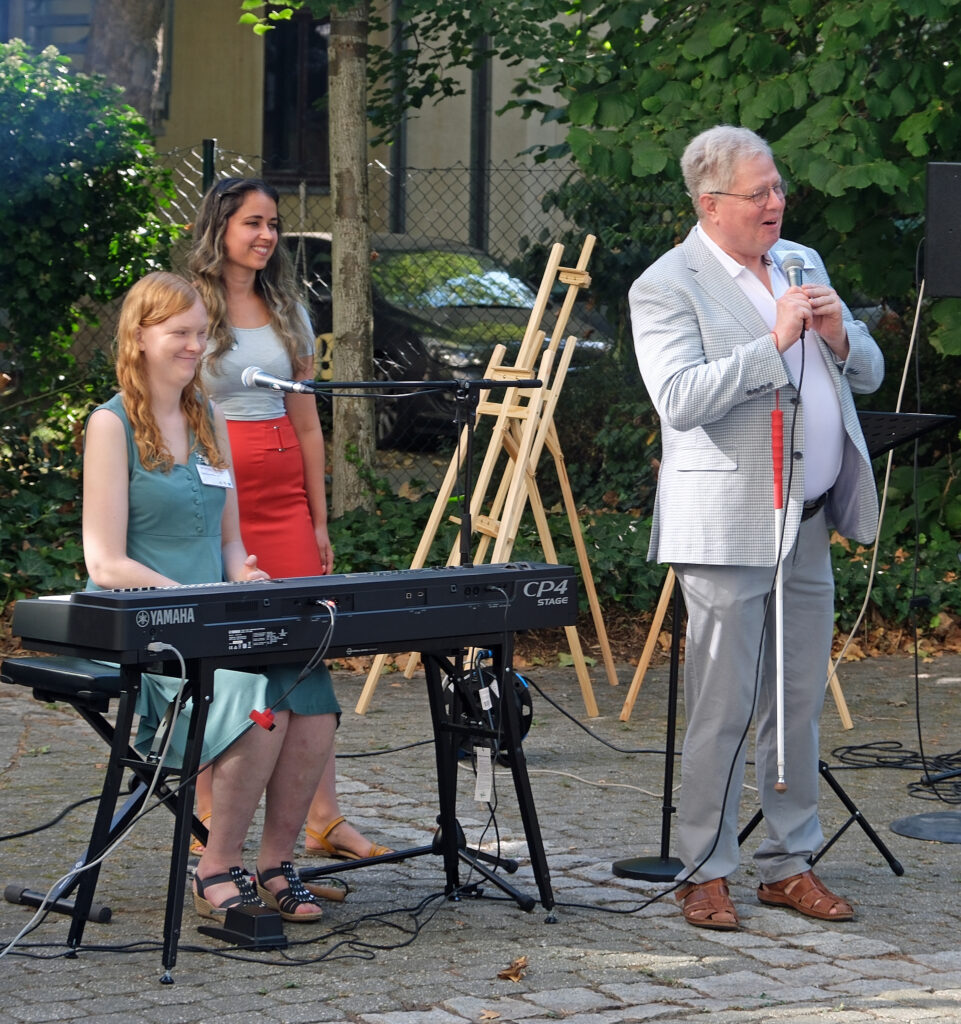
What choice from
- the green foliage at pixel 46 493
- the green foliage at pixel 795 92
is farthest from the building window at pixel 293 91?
the green foliage at pixel 795 92

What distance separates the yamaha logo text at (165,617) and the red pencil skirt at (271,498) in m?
1.25

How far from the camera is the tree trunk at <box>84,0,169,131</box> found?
1180 cm

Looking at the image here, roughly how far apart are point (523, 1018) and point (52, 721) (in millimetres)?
4000

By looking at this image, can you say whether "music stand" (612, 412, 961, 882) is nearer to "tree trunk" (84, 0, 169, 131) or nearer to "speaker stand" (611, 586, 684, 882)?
"speaker stand" (611, 586, 684, 882)

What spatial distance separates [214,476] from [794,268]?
165 centimetres

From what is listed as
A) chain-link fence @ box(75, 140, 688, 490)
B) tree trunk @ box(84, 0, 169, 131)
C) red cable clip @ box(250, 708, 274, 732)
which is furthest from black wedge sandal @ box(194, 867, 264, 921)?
tree trunk @ box(84, 0, 169, 131)

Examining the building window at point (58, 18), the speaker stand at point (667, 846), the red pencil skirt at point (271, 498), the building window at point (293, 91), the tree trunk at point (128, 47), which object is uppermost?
the building window at point (58, 18)

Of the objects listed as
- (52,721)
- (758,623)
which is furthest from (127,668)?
(52,721)

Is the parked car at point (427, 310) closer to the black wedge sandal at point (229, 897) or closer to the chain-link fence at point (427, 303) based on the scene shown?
the chain-link fence at point (427, 303)

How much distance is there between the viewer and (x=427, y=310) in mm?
12719

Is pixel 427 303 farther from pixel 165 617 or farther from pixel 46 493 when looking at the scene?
pixel 165 617

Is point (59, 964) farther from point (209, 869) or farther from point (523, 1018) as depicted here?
point (523, 1018)

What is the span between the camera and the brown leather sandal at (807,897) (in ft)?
14.8

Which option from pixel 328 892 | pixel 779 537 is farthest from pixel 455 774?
pixel 779 537
